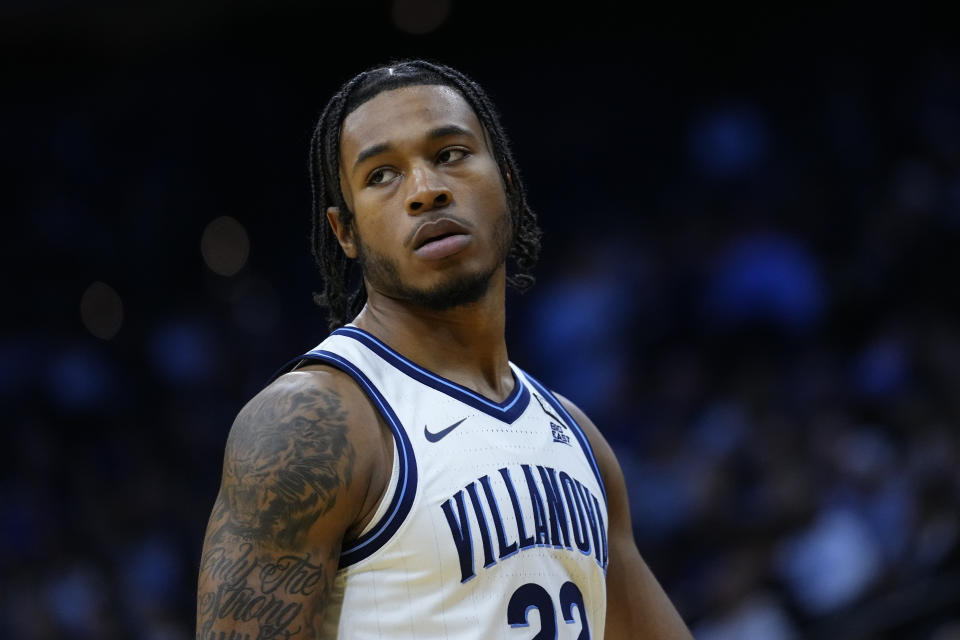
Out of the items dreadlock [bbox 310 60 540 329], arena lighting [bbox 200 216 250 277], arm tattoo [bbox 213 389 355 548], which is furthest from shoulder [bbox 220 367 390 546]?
arena lighting [bbox 200 216 250 277]

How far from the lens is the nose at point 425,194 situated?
2592 millimetres

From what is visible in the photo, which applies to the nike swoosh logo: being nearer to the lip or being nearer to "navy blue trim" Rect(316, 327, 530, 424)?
"navy blue trim" Rect(316, 327, 530, 424)

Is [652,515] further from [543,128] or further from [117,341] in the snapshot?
[117,341]

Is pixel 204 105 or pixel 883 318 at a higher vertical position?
pixel 204 105

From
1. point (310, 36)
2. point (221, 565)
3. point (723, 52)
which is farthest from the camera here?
point (310, 36)

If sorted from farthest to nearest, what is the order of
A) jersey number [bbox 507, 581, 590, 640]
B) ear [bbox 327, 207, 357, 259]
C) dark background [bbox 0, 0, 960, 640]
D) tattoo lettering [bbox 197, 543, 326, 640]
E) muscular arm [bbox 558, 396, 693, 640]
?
1. dark background [bbox 0, 0, 960, 640]
2. muscular arm [bbox 558, 396, 693, 640]
3. ear [bbox 327, 207, 357, 259]
4. jersey number [bbox 507, 581, 590, 640]
5. tattoo lettering [bbox 197, 543, 326, 640]

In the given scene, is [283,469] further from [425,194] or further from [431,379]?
[425,194]

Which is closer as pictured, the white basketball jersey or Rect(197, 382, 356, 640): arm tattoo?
Rect(197, 382, 356, 640): arm tattoo

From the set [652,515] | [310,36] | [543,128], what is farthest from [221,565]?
[310,36]

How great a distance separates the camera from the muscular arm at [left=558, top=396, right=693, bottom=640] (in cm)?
296

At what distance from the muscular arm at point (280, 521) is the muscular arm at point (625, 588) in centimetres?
89

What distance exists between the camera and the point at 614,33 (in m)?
8.10

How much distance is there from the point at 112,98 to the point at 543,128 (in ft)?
10.6

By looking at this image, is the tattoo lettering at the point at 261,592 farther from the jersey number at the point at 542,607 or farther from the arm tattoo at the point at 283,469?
the jersey number at the point at 542,607
